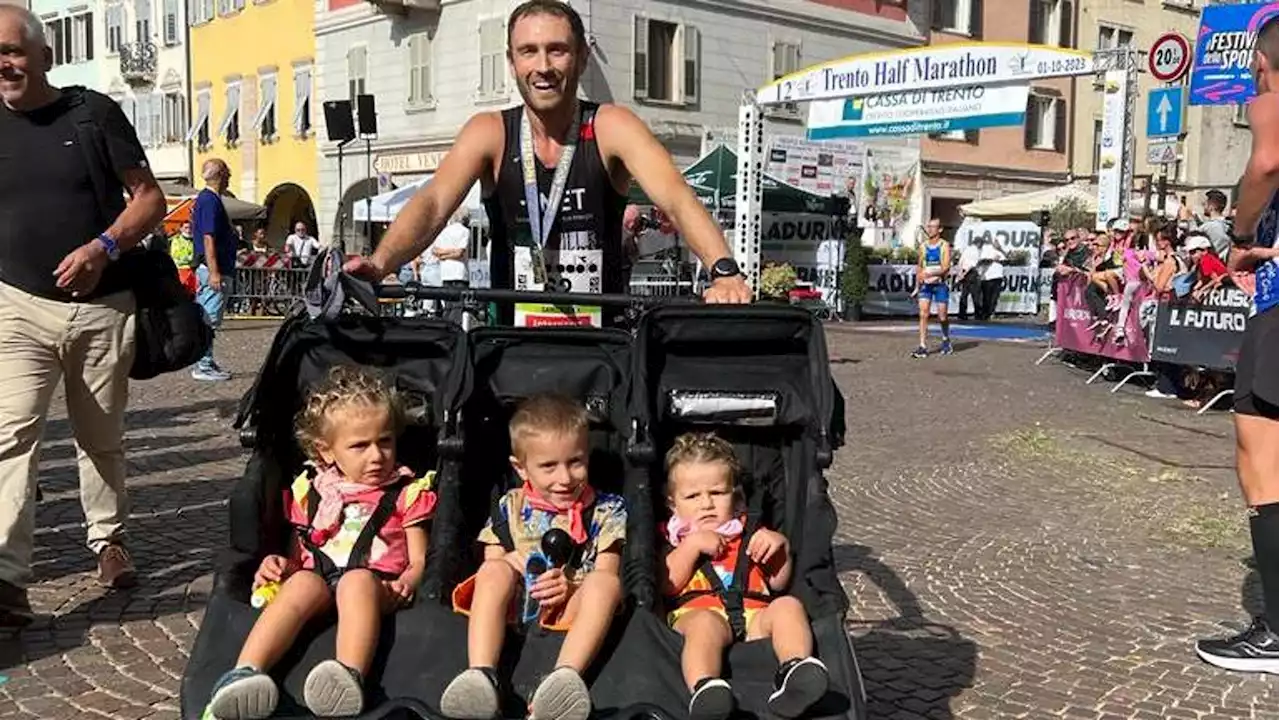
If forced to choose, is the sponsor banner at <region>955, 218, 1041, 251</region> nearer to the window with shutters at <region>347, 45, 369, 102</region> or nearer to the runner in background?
the runner in background

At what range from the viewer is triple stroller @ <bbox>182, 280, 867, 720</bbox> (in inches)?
113

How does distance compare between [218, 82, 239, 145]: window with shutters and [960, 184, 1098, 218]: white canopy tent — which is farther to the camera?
[218, 82, 239, 145]: window with shutters

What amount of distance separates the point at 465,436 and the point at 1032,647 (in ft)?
8.03

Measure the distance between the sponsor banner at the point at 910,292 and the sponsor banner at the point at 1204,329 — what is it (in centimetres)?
1379

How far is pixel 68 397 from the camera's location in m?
4.70

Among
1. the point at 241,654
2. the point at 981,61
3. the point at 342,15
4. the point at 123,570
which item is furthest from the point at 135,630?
the point at 342,15

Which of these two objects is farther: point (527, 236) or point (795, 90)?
point (795, 90)

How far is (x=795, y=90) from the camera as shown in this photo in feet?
54.3

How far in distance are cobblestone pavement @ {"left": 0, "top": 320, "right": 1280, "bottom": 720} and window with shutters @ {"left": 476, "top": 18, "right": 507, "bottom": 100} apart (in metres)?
17.9

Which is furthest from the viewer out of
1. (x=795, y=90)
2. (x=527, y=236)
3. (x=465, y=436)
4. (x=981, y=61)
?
(x=795, y=90)

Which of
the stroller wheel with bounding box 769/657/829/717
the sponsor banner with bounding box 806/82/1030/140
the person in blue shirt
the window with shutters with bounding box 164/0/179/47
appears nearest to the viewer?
the stroller wheel with bounding box 769/657/829/717

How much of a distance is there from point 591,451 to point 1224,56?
48.4ft

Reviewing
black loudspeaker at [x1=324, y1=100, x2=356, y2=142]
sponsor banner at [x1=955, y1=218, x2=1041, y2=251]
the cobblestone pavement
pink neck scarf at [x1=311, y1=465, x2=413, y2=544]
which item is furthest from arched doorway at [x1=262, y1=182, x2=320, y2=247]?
pink neck scarf at [x1=311, y1=465, x2=413, y2=544]

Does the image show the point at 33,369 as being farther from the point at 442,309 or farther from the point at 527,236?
the point at 527,236
